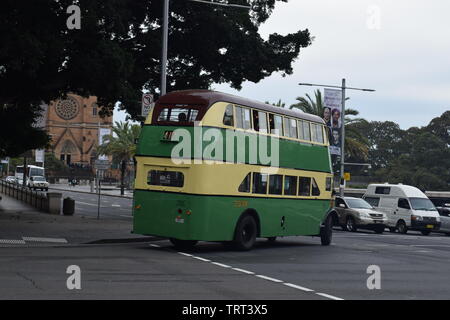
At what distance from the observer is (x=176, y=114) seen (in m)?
19.6

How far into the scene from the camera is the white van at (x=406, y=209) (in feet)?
126

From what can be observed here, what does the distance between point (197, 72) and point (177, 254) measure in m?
18.0

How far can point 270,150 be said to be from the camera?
21.4 m

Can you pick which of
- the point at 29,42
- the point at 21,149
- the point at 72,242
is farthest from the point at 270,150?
the point at 21,149

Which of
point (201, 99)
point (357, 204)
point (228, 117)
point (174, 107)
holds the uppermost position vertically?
point (201, 99)

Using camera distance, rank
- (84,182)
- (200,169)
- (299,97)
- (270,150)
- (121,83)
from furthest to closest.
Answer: (84,182) → (299,97) → (121,83) → (270,150) → (200,169)

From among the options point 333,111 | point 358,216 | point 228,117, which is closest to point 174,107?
point 228,117

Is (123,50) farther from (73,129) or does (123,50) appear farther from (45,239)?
(73,129)

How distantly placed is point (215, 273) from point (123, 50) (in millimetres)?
13913

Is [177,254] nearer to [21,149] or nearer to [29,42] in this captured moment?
[29,42]

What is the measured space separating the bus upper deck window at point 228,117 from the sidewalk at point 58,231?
5.39 metres

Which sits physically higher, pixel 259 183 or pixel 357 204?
pixel 259 183

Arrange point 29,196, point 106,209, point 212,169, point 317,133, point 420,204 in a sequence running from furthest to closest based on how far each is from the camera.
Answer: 1. point 106,209
2. point 29,196
3. point 420,204
4. point 317,133
5. point 212,169
